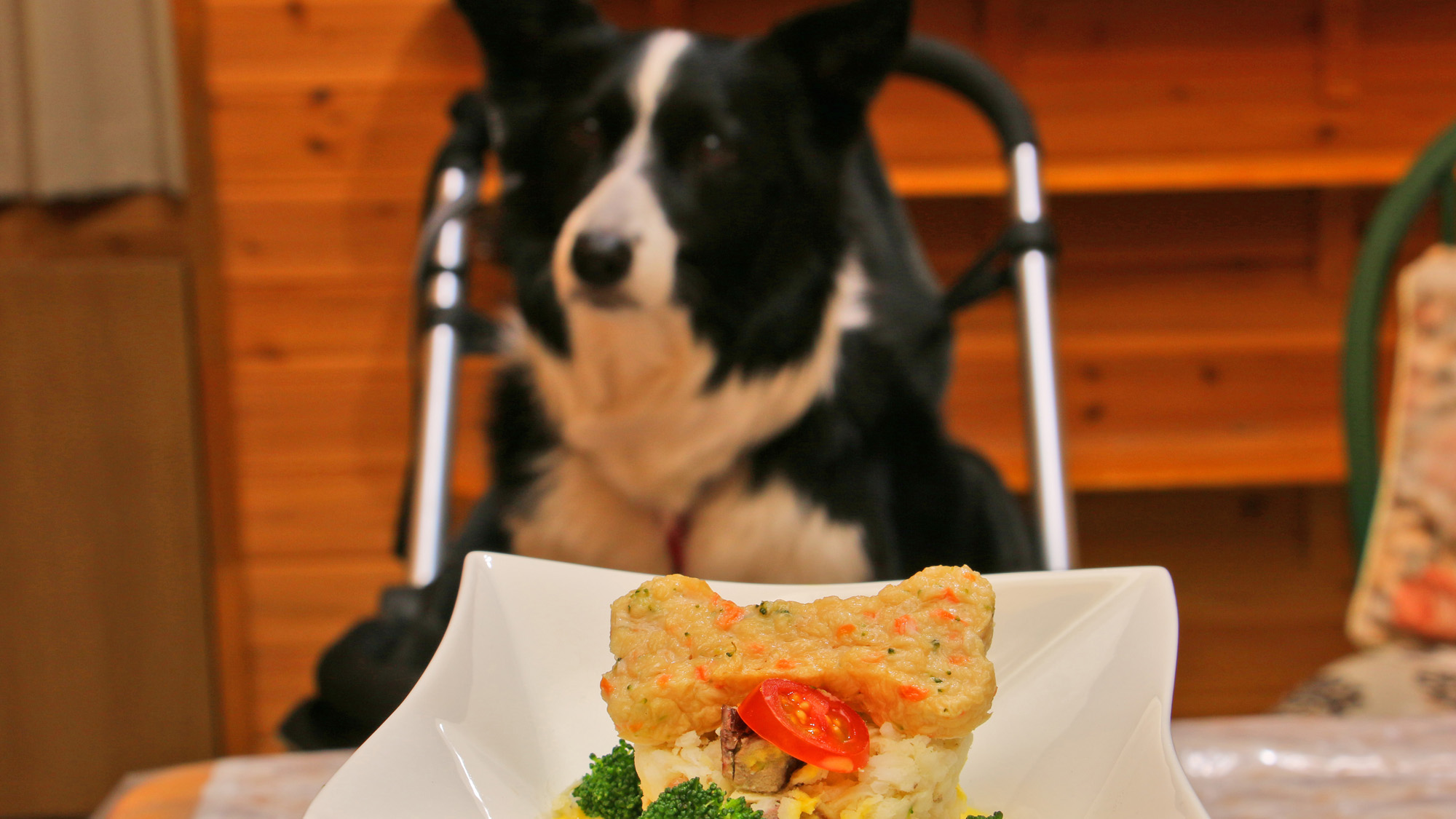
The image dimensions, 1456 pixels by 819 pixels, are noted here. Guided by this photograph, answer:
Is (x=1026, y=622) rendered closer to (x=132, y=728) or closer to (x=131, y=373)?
(x=131, y=373)

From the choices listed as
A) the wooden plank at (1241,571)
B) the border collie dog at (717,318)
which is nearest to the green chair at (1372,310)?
the border collie dog at (717,318)

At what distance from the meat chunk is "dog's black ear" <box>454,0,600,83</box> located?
84 cm

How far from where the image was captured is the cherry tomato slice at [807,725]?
1.02 ft

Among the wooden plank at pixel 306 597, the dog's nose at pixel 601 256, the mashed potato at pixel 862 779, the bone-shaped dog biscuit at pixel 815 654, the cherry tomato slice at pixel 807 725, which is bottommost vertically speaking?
the wooden plank at pixel 306 597

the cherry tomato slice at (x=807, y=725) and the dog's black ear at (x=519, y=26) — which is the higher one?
the dog's black ear at (x=519, y=26)

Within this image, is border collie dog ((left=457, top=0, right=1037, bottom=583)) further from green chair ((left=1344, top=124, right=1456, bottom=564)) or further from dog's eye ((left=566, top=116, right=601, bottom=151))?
green chair ((left=1344, top=124, right=1456, bottom=564))

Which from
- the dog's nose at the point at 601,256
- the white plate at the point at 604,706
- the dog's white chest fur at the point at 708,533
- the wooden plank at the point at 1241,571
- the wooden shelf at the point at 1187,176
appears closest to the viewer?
the white plate at the point at 604,706

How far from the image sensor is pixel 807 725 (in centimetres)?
31

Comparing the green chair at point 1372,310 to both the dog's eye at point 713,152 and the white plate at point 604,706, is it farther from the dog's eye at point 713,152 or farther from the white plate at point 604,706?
the white plate at point 604,706

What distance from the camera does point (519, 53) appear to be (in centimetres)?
102

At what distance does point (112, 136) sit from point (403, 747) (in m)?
1.88

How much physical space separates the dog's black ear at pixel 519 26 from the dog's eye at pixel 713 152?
0.17 meters

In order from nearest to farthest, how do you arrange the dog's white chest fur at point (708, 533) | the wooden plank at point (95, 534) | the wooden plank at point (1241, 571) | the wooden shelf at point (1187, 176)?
the dog's white chest fur at point (708, 533)
the wooden shelf at point (1187, 176)
the wooden plank at point (95, 534)
the wooden plank at point (1241, 571)

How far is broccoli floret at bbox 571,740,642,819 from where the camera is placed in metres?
0.32
